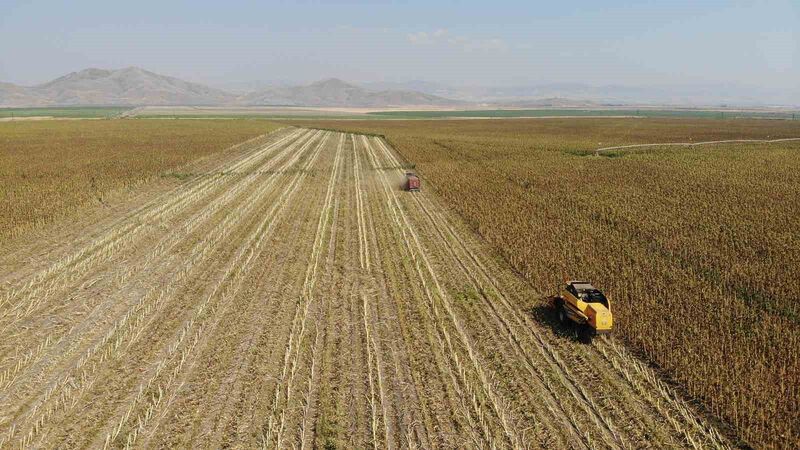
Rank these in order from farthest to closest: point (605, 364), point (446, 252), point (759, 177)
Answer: point (759, 177)
point (446, 252)
point (605, 364)

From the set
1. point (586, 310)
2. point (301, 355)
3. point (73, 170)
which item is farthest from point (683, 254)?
point (73, 170)

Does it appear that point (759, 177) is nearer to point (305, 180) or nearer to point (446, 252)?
point (446, 252)

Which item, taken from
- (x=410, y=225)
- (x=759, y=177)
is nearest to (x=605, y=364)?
(x=410, y=225)

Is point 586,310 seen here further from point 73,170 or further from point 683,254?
point 73,170

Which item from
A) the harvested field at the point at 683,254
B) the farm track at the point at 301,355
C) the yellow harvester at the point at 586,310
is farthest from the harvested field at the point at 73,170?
the yellow harvester at the point at 586,310

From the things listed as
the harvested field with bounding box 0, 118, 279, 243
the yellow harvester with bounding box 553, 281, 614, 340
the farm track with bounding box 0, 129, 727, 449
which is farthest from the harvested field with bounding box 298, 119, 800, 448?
the harvested field with bounding box 0, 118, 279, 243

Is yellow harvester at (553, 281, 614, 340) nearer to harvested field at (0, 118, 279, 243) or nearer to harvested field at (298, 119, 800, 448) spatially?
harvested field at (298, 119, 800, 448)
